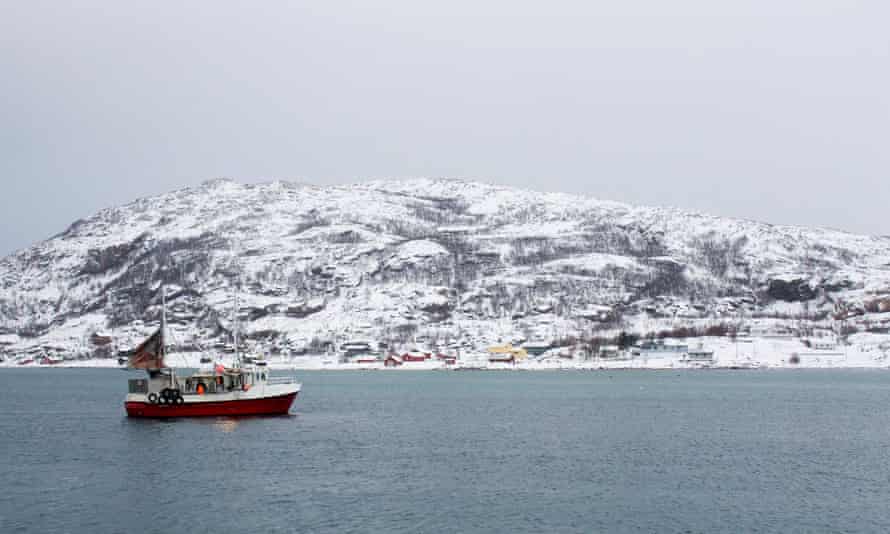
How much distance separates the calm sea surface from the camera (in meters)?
50.6

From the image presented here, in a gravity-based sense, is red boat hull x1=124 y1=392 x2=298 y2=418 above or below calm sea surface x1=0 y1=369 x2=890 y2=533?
above

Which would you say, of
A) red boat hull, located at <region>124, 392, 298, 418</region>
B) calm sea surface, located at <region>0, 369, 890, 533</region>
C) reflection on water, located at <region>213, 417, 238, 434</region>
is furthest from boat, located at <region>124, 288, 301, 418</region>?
calm sea surface, located at <region>0, 369, 890, 533</region>

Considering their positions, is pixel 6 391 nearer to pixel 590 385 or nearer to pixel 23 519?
pixel 590 385

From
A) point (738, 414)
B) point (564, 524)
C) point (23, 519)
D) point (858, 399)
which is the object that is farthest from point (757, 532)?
point (858, 399)

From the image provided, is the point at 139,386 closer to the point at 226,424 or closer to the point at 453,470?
the point at 226,424

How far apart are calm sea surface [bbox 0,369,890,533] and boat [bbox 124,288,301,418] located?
2.51 metres

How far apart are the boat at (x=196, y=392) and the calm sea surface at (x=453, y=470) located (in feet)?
8.23

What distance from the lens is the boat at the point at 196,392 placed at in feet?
339

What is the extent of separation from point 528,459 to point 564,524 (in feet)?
73.1

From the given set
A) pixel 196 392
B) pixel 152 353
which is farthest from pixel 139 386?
pixel 196 392

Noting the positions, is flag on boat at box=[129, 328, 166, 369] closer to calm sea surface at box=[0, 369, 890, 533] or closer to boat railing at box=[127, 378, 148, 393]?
boat railing at box=[127, 378, 148, 393]

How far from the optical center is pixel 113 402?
13725 centimetres

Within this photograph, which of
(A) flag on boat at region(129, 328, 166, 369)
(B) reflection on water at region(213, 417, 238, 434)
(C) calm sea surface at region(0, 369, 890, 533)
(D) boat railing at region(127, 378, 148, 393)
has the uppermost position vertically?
(A) flag on boat at region(129, 328, 166, 369)

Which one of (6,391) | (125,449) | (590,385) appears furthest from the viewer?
(590,385)
